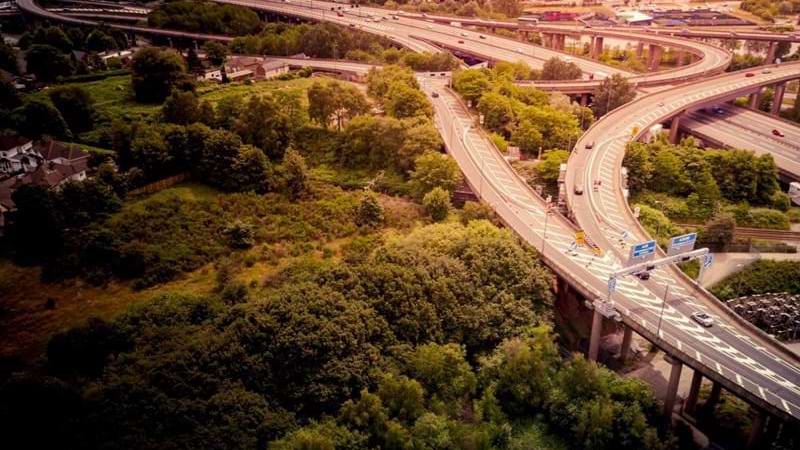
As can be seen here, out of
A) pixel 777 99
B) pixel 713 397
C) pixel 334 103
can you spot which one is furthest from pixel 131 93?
pixel 777 99

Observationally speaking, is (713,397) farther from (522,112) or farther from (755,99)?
(755,99)

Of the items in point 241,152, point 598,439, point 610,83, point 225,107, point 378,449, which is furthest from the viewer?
point 610,83

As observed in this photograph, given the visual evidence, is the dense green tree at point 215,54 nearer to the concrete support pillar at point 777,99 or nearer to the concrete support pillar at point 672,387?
the concrete support pillar at point 672,387

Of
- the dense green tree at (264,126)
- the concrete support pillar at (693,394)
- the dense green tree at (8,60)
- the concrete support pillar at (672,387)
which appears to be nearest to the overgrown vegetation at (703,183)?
the concrete support pillar at (693,394)

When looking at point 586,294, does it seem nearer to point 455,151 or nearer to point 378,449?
point 378,449

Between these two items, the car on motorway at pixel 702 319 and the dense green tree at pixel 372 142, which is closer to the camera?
the car on motorway at pixel 702 319

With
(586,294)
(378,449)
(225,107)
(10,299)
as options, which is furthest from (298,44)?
(378,449)
